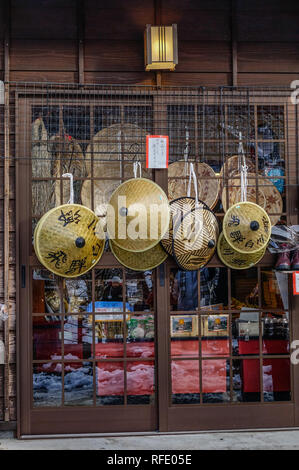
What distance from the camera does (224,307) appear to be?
6.09 meters

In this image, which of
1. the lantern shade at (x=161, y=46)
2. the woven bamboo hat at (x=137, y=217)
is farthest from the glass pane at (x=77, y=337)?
the lantern shade at (x=161, y=46)

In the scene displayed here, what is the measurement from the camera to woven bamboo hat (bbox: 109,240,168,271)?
18.8 ft

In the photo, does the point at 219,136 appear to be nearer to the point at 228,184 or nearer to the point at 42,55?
the point at 228,184

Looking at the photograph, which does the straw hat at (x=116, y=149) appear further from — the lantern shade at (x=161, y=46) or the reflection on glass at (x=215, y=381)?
the reflection on glass at (x=215, y=381)

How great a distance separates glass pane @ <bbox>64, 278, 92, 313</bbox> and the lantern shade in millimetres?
2306

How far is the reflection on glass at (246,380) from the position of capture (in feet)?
19.9

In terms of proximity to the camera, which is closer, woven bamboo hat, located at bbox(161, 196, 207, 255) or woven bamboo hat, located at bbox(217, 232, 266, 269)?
woven bamboo hat, located at bbox(161, 196, 207, 255)

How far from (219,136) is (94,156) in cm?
135

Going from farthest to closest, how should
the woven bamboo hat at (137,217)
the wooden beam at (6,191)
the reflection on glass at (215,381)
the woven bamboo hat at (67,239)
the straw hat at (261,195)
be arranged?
the straw hat at (261,195)
the reflection on glass at (215,381)
the wooden beam at (6,191)
the woven bamboo hat at (137,217)
the woven bamboo hat at (67,239)

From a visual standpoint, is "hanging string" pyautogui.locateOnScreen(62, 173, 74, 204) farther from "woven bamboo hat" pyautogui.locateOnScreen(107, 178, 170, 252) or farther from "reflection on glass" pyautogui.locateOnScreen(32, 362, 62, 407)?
"reflection on glass" pyautogui.locateOnScreen(32, 362, 62, 407)

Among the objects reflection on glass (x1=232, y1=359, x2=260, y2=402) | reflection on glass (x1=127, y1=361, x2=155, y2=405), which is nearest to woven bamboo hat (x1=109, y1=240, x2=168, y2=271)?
reflection on glass (x1=127, y1=361, x2=155, y2=405)

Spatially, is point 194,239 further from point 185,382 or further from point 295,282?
point 185,382

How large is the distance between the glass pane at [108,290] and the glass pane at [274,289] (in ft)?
5.06

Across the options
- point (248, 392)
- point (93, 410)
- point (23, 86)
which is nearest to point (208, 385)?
point (248, 392)
